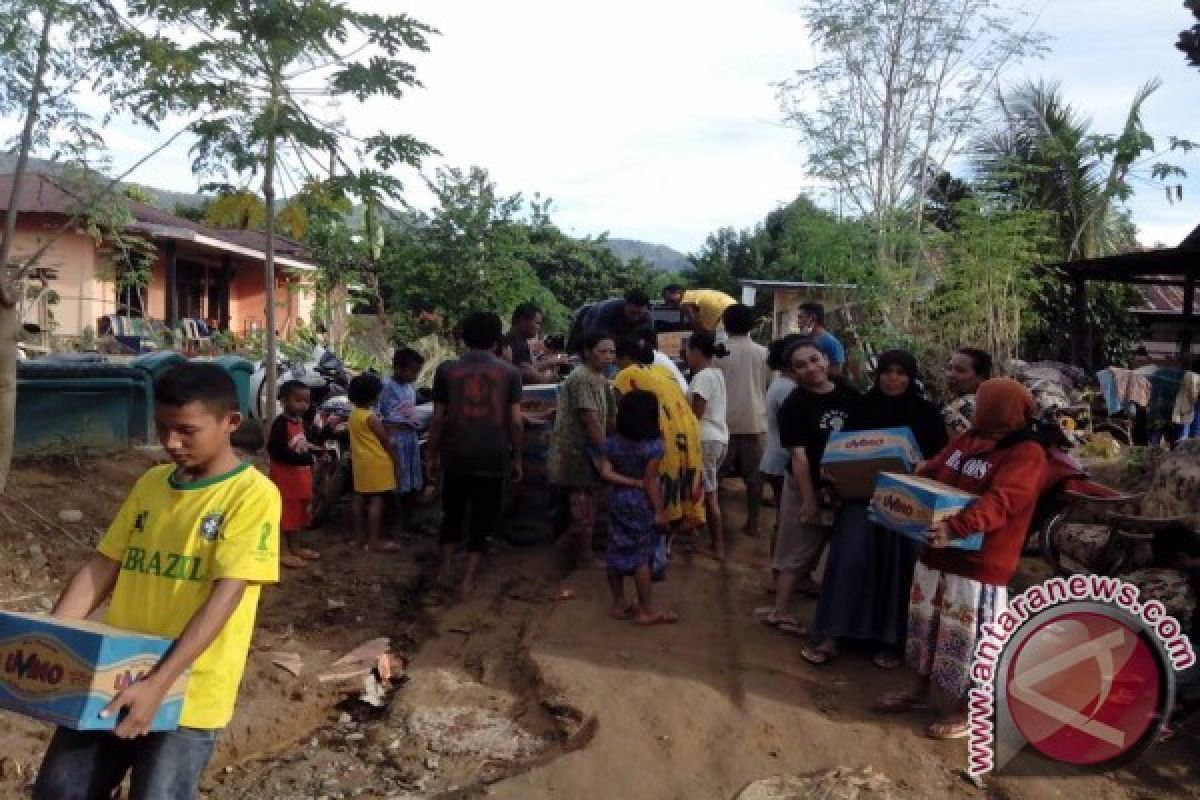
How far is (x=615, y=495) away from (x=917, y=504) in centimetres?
200

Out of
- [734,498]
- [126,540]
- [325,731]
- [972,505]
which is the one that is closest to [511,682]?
[325,731]

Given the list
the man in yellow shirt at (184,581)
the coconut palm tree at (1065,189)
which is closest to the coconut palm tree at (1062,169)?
the coconut palm tree at (1065,189)

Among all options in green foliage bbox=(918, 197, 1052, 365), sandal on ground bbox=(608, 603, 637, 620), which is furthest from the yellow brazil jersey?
green foliage bbox=(918, 197, 1052, 365)

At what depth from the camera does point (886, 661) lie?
5113 mm

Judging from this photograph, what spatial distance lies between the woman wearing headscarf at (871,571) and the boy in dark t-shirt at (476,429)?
230 centimetres

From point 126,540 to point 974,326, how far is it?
11.4 m

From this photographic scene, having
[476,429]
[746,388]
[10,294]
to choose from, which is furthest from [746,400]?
[10,294]

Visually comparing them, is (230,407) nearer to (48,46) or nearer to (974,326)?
(48,46)

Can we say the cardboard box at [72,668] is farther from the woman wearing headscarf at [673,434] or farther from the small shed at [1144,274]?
the small shed at [1144,274]

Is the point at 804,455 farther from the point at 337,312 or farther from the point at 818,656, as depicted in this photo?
the point at 337,312

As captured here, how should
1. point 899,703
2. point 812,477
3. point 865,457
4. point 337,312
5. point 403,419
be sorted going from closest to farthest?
point 899,703 → point 865,457 → point 812,477 → point 403,419 → point 337,312

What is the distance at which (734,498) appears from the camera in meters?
8.52

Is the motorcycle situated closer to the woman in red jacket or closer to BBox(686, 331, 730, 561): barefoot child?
BBox(686, 331, 730, 561): barefoot child

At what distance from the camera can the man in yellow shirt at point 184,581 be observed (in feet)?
8.36
